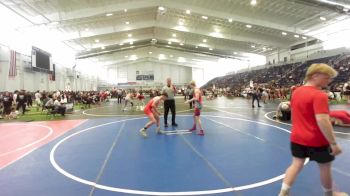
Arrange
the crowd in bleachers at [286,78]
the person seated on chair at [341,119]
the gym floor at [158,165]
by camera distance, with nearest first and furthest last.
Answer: the gym floor at [158,165]
the person seated on chair at [341,119]
the crowd in bleachers at [286,78]

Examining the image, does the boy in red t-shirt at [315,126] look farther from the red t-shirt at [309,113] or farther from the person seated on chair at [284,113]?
the person seated on chair at [284,113]

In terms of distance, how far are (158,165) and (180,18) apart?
2936cm

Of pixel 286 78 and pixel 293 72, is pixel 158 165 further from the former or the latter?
pixel 293 72

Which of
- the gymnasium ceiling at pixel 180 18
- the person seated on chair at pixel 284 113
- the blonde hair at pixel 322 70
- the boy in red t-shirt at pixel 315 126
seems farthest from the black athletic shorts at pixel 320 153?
the gymnasium ceiling at pixel 180 18

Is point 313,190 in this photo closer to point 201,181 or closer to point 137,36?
point 201,181

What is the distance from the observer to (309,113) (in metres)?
3.11

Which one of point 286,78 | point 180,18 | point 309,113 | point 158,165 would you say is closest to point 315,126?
point 309,113

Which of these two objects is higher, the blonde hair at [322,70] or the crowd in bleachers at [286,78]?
the crowd in bleachers at [286,78]

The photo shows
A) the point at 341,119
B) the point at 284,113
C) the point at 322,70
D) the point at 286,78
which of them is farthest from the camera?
the point at 286,78

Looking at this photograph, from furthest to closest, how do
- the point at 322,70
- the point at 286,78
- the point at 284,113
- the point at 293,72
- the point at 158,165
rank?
1. the point at 286,78
2. the point at 293,72
3. the point at 284,113
4. the point at 158,165
5. the point at 322,70

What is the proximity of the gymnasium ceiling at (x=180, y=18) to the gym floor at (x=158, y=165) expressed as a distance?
17.9 m

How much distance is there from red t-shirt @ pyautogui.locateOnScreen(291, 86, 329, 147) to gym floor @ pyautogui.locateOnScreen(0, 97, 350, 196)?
1164mm

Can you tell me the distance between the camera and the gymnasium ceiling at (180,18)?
2425 centimetres

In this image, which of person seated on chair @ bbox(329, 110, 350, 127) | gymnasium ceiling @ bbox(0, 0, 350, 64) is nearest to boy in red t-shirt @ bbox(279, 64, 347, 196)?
person seated on chair @ bbox(329, 110, 350, 127)
